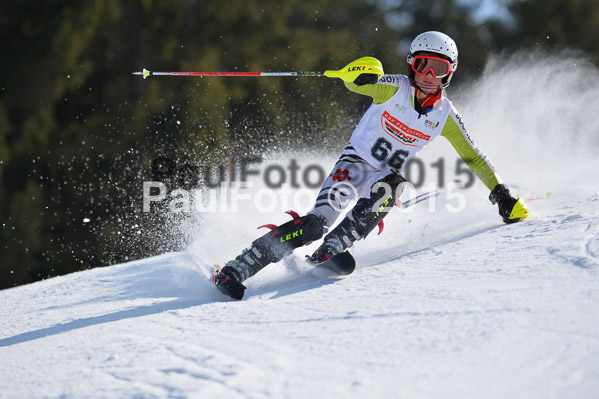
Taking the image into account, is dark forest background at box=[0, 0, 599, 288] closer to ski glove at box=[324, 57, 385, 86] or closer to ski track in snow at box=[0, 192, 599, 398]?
ski glove at box=[324, 57, 385, 86]

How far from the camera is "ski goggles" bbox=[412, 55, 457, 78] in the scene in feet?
12.7

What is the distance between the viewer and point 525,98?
7.91 meters

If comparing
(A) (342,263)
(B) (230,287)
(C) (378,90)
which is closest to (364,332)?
(A) (342,263)

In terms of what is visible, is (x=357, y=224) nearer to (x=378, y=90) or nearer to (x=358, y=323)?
(x=378, y=90)

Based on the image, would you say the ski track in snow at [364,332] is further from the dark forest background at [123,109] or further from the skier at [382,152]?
the dark forest background at [123,109]

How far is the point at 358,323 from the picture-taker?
A: 2584mm

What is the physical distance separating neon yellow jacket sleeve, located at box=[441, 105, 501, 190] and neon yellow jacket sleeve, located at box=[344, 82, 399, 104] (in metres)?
0.42

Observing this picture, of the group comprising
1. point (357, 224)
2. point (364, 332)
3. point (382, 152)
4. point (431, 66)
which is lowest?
point (364, 332)

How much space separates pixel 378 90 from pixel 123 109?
12877mm

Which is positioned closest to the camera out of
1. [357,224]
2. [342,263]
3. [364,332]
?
[364,332]

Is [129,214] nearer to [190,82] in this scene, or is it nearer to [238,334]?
[190,82]

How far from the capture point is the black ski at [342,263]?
3.39m

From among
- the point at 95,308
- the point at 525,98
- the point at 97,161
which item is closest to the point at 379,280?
the point at 95,308

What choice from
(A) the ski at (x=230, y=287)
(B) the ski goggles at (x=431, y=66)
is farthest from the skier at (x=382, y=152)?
(A) the ski at (x=230, y=287)
